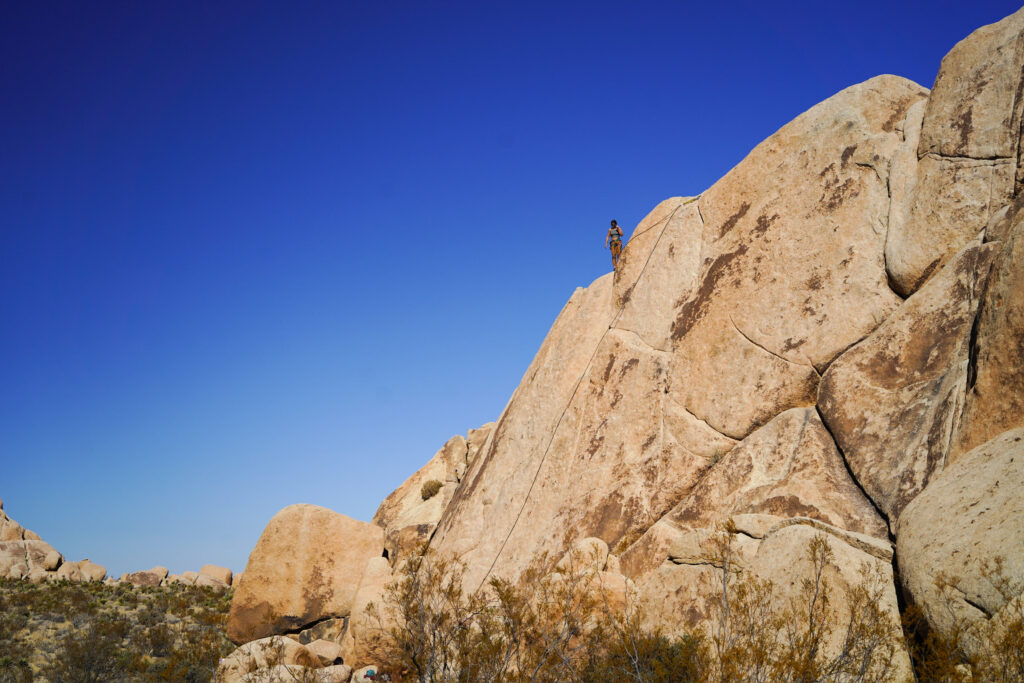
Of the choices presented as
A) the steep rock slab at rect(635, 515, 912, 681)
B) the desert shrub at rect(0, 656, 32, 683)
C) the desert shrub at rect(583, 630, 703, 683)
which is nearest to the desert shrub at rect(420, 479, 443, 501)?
the desert shrub at rect(0, 656, 32, 683)

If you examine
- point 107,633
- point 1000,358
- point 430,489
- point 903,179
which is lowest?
point 1000,358

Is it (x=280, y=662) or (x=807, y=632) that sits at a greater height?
(x=280, y=662)

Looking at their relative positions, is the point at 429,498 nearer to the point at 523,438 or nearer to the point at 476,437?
the point at 476,437

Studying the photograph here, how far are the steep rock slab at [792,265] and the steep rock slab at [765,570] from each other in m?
3.70

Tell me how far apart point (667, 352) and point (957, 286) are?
18.3ft

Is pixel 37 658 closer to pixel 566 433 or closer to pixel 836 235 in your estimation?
pixel 566 433

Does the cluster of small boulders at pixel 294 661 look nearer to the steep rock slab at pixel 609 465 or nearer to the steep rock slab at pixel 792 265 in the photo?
the steep rock slab at pixel 609 465

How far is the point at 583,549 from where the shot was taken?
12.7 m

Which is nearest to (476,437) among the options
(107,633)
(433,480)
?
(433,480)

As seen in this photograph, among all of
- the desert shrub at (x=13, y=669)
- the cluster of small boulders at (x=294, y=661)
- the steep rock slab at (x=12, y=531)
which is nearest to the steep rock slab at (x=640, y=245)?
the cluster of small boulders at (x=294, y=661)

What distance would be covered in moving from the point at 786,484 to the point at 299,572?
14.7m

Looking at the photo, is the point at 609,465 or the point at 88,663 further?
the point at 88,663

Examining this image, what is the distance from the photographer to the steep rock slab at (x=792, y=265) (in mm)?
→ 12766

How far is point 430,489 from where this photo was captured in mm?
25578
